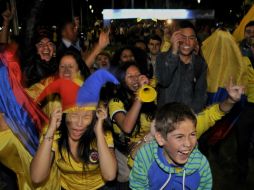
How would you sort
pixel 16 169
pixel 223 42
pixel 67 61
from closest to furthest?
pixel 16 169 < pixel 67 61 < pixel 223 42

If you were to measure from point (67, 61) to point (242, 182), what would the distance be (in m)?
2.57

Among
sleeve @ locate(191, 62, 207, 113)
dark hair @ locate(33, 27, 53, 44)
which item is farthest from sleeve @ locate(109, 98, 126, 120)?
dark hair @ locate(33, 27, 53, 44)

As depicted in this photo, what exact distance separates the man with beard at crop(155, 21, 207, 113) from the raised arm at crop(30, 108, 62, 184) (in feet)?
4.12

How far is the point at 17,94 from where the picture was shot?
3.54 metres

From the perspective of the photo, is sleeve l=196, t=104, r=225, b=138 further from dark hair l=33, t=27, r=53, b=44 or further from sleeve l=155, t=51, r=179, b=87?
dark hair l=33, t=27, r=53, b=44

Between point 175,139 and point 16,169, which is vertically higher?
point 175,139

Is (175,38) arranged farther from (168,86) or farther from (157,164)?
(157,164)

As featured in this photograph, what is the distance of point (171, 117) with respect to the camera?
8.90 ft

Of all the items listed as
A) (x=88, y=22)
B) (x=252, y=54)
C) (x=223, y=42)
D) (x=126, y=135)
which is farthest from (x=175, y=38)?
(x=88, y=22)

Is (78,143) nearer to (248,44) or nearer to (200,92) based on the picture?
(200,92)

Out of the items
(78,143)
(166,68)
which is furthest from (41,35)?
(78,143)

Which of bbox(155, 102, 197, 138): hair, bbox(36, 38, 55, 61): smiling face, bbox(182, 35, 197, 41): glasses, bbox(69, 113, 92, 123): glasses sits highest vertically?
bbox(182, 35, 197, 41): glasses

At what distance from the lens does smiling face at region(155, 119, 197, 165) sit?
104 inches

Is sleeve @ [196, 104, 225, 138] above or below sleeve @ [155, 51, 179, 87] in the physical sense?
below
